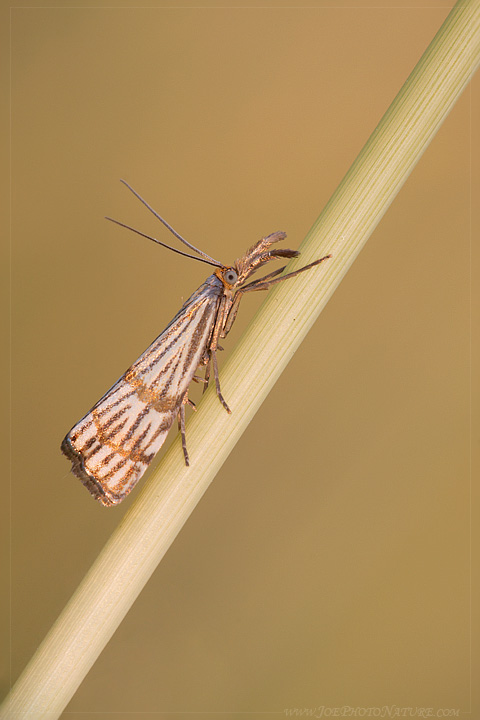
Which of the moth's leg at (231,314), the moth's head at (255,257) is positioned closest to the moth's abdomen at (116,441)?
the moth's leg at (231,314)

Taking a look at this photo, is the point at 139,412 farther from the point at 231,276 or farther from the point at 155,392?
the point at 231,276

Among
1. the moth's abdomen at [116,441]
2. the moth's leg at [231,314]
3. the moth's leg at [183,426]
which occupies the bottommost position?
the moth's abdomen at [116,441]

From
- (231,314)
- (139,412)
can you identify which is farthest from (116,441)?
(231,314)

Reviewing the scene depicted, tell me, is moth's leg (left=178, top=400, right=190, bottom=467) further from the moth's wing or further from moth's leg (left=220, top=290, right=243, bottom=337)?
moth's leg (left=220, top=290, right=243, bottom=337)

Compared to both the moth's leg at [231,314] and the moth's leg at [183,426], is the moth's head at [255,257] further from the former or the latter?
the moth's leg at [183,426]

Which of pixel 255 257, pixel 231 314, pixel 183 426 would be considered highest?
pixel 255 257

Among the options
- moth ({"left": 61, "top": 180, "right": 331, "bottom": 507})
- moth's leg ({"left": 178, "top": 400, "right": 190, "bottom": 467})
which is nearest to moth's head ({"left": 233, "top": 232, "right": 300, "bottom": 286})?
moth ({"left": 61, "top": 180, "right": 331, "bottom": 507})

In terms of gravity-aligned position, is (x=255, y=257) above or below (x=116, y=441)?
above

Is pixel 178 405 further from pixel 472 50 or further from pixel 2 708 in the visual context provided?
pixel 472 50

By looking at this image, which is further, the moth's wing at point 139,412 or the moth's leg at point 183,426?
the moth's wing at point 139,412
